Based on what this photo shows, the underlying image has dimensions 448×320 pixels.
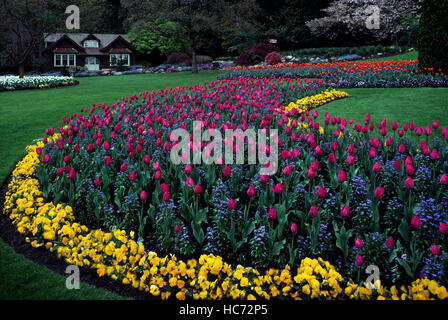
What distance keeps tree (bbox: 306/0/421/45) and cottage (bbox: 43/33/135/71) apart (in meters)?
27.2

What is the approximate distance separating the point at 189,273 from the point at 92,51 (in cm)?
5489

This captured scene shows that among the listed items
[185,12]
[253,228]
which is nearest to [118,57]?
[185,12]

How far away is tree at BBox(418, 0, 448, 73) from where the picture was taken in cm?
1338

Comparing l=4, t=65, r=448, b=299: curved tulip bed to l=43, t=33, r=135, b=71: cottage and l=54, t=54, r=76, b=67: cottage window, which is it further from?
l=54, t=54, r=76, b=67: cottage window

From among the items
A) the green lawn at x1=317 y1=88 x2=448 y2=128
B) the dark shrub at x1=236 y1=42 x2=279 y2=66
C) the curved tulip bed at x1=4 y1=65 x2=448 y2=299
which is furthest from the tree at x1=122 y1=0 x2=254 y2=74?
the curved tulip bed at x1=4 y1=65 x2=448 y2=299

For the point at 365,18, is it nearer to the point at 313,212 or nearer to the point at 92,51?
the point at 92,51

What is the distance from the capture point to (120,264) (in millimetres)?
3486

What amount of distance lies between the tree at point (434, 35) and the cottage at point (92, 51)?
4223 cm

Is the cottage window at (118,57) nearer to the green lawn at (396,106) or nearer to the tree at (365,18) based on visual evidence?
the tree at (365,18)

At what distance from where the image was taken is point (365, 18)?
35125 millimetres

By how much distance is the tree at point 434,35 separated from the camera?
43.9ft

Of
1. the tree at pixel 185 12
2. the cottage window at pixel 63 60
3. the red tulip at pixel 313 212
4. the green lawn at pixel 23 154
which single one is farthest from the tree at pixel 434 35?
the cottage window at pixel 63 60

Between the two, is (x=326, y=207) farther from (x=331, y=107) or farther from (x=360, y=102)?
(x=360, y=102)
